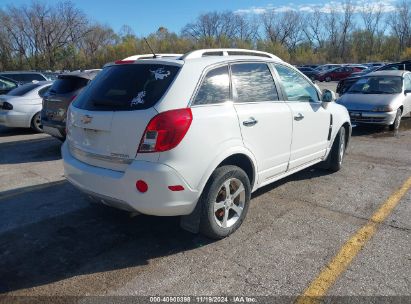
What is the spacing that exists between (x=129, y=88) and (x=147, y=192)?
1.01m

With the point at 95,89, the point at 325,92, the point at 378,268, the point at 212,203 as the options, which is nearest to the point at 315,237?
the point at 378,268

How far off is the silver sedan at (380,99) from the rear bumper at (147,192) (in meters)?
7.57

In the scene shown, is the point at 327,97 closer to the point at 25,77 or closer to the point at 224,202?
the point at 224,202

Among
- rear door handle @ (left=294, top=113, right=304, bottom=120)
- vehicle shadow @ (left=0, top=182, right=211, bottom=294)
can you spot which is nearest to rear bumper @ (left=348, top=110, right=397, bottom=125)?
rear door handle @ (left=294, top=113, right=304, bottom=120)

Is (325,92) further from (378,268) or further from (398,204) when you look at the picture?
(378,268)

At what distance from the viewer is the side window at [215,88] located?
137 inches

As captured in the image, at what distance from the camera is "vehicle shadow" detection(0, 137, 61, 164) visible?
7133 millimetres

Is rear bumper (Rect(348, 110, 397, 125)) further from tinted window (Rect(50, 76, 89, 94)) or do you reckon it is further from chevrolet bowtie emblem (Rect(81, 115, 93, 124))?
chevrolet bowtie emblem (Rect(81, 115, 93, 124))

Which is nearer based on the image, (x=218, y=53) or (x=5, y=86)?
(x=218, y=53)

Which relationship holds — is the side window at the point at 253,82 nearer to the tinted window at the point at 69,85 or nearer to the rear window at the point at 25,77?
the tinted window at the point at 69,85

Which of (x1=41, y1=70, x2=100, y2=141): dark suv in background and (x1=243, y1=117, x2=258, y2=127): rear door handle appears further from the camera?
(x1=41, y1=70, x2=100, y2=141): dark suv in background

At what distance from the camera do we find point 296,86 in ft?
15.8

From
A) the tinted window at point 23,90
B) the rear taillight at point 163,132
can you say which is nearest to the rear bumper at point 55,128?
the tinted window at point 23,90

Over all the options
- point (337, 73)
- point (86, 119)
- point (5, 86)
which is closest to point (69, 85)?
point (86, 119)
